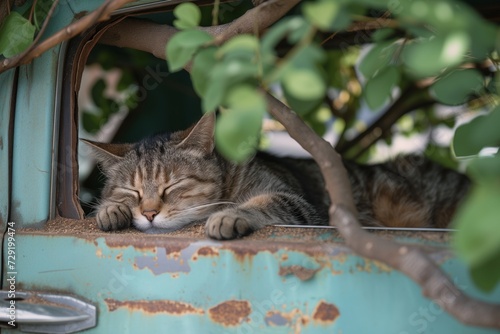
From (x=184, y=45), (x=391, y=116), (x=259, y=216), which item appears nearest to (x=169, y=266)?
(x=259, y=216)

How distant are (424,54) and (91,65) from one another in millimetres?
2922

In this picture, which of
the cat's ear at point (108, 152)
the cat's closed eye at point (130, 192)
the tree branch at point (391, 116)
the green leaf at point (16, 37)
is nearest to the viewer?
the green leaf at point (16, 37)

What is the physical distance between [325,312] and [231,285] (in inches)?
8.4

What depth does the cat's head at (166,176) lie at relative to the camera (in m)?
2.10

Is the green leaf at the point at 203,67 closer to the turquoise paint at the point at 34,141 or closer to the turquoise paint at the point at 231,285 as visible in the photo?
the turquoise paint at the point at 231,285

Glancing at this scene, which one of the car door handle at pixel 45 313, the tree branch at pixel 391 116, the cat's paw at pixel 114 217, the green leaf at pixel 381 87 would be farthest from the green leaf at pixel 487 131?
the tree branch at pixel 391 116

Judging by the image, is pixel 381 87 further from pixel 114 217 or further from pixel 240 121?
pixel 114 217

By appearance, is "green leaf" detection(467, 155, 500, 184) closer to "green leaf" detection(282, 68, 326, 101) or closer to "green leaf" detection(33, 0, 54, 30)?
"green leaf" detection(282, 68, 326, 101)

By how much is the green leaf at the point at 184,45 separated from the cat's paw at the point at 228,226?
53 centimetres

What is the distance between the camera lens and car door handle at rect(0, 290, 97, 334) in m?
1.50

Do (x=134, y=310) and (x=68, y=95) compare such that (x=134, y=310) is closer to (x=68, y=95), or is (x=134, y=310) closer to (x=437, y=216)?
(x=68, y=95)

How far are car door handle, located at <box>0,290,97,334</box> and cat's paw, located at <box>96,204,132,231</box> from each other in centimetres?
28

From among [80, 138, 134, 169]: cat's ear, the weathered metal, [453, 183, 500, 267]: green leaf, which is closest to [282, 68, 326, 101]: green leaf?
[453, 183, 500, 267]: green leaf

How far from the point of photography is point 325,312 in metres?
1.27
